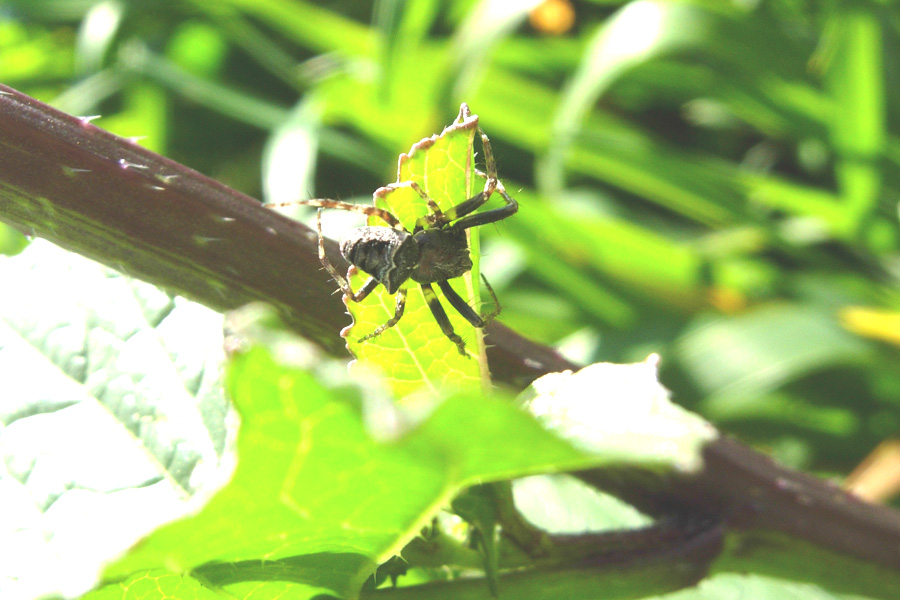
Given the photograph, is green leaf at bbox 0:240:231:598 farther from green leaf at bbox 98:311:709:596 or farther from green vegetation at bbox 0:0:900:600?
green leaf at bbox 98:311:709:596

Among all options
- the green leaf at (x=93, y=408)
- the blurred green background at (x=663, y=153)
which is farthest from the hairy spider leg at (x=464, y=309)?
the blurred green background at (x=663, y=153)

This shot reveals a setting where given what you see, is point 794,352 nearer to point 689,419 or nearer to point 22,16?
point 689,419

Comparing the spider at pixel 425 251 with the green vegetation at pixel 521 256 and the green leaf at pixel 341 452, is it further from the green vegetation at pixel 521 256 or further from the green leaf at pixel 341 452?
the green leaf at pixel 341 452

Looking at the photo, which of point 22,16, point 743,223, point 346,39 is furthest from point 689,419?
point 22,16

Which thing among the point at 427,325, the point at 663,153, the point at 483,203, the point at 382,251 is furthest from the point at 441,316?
the point at 663,153

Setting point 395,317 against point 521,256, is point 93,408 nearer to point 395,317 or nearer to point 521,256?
point 395,317

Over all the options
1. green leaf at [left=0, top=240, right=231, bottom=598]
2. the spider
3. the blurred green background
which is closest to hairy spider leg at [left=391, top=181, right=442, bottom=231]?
the spider

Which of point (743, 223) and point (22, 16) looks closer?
point (743, 223)
